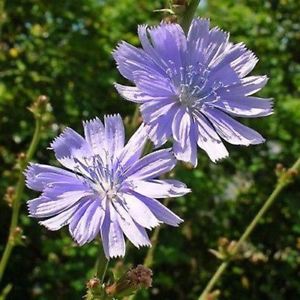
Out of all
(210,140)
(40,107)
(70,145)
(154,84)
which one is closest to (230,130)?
(210,140)

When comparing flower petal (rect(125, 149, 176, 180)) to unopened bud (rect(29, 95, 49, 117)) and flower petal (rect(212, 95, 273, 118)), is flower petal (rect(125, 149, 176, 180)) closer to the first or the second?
flower petal (rect(212, 95, 273, 118))

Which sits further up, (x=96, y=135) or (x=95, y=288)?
(x=96, y=135)

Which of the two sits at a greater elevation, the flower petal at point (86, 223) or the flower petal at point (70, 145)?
the flower petal at point (70, 145)

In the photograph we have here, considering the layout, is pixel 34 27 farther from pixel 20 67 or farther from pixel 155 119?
pixel 155 119

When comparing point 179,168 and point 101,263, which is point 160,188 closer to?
point 101,263

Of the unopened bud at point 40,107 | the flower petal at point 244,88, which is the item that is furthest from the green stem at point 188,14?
the unopened bud at point 40,107

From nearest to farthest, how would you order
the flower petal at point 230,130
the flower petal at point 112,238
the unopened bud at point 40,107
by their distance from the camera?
the flower petal at point 112,238
the flower petal at point 230,130
the unopened bud at point 40,107

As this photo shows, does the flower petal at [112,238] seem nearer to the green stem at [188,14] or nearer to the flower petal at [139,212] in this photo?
the flower petal at [139,212]
